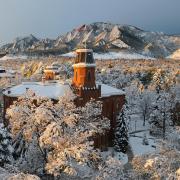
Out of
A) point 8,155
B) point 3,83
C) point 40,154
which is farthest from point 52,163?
point 3,83

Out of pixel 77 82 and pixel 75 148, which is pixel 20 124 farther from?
pixel 77 82

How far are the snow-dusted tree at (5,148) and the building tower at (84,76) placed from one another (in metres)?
25.2

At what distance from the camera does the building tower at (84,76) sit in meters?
56.5

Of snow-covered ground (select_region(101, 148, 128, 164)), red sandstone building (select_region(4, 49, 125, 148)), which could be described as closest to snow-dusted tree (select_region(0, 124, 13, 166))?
snow-covered ground (select_region(101, 148, 128, 164))

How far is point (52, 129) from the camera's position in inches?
1067

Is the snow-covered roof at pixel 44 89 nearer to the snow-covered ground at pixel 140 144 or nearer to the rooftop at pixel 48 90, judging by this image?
the rooftop at pixel 48 90

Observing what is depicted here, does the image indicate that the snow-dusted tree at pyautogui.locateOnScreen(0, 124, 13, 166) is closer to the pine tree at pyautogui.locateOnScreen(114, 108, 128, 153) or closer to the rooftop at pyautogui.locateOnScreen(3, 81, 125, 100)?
the pine tree at pyautogui.locateOnScreen(114, 108, 128, 153)

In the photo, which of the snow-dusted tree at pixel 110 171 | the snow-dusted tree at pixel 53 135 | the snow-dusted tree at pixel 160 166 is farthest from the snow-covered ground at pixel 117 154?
the snow-dusted tree at pixel 110 171

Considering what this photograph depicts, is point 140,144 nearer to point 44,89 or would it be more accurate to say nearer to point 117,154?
point 117,154

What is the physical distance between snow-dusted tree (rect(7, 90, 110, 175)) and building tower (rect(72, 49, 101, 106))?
25.3 meters

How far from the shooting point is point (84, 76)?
56.9m

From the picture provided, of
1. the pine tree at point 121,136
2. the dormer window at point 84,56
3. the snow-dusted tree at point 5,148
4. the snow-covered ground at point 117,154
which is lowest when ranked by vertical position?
the snow-covered ground at point 117,154

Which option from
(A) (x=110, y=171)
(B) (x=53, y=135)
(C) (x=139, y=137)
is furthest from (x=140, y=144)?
(A) (x=110, y=171)

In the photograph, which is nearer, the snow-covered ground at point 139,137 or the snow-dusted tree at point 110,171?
the snow-dusted tree at point 110,171
